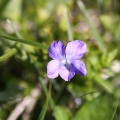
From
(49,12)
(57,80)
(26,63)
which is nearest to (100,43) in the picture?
(57,80)

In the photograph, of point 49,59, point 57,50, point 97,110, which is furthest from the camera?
point 49,59

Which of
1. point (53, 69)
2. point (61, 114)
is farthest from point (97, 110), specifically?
point (53, 69)

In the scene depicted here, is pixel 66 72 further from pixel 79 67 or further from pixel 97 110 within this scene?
pixel 97 110

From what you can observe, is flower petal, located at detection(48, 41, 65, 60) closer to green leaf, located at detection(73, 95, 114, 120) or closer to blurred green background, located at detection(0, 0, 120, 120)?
blurred green background, located at detection(0, 0, 120, 120)

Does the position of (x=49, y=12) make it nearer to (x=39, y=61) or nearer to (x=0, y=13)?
(x=0, y=13)

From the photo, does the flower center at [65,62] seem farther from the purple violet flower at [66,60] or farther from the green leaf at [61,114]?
the green leaf at [61,114]
